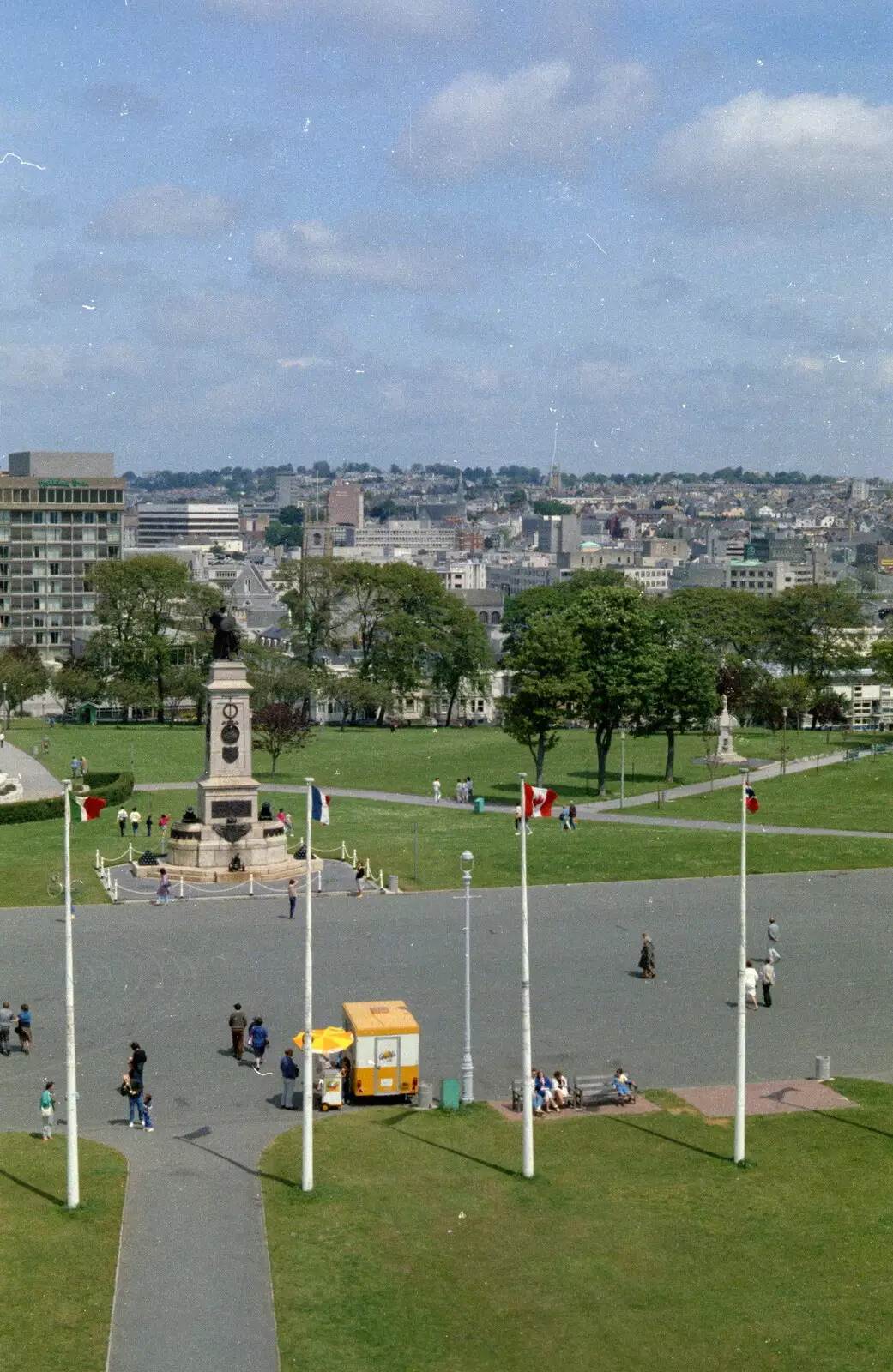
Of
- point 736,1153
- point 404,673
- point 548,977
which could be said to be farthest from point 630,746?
point 736,1153

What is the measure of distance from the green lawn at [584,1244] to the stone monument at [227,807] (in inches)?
980

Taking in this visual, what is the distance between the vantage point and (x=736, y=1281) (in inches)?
958

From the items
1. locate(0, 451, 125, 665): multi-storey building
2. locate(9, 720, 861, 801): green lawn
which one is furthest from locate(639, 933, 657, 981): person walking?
locate(0, 451, 125, 665): multi-storey building

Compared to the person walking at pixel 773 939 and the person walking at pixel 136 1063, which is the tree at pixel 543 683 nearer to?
the person walking at pixel 773 939

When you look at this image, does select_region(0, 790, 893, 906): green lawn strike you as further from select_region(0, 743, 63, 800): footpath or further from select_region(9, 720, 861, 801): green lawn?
select_region(9, 720, 861, 801): green lawn

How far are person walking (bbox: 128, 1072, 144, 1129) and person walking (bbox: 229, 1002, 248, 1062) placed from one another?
4005 mm

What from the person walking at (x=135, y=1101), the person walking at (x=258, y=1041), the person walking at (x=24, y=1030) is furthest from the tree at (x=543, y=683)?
the person walking at (x=135, y=1101)

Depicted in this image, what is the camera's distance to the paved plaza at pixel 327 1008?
81.0ft

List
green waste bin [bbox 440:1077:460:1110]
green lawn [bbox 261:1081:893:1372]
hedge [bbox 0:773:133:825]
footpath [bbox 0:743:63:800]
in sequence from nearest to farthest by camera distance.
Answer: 1. green lawn [bbox 261:1081:893:1372]
2. green waste bin [bbox 440:1077:460:1110]
3. hedge [bbox 0:773:133:825]
4. footpath [bbox 0:743:63:800]

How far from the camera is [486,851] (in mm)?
59812

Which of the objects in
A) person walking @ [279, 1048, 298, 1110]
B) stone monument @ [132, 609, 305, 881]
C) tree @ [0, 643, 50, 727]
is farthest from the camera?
tree @ [0, 643, 50, 727]

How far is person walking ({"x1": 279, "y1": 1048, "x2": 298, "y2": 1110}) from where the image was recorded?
32000 millimetres

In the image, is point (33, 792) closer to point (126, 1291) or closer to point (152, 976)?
point (152, 976)

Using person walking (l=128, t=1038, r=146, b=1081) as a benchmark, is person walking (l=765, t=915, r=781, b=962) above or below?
below
